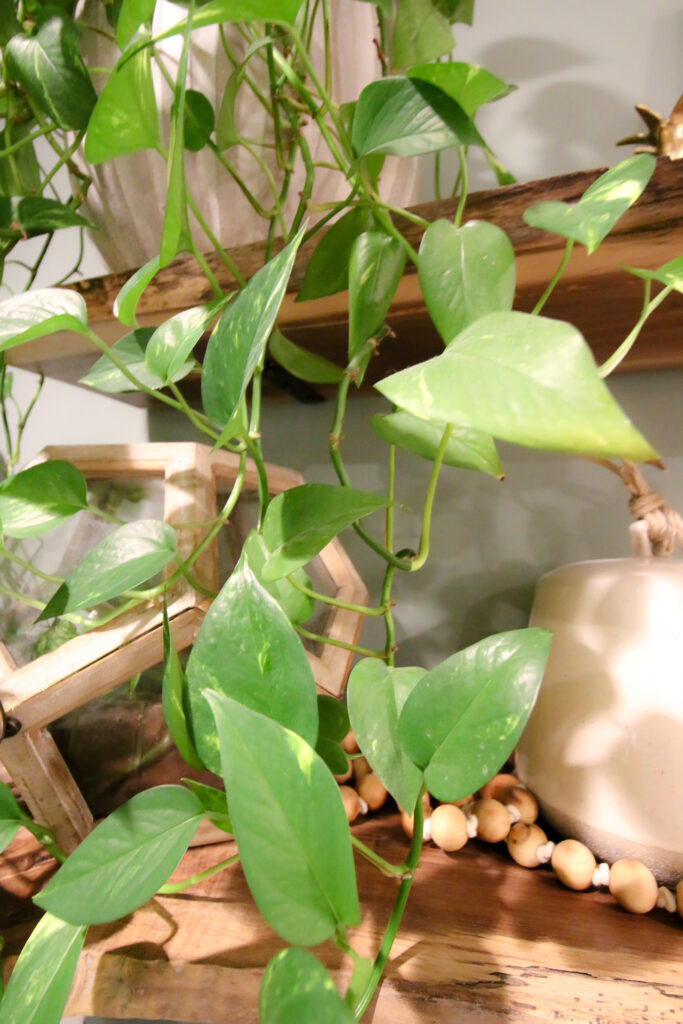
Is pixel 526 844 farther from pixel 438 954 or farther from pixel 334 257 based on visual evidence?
pixel 334 257

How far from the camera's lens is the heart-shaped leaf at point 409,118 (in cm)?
33

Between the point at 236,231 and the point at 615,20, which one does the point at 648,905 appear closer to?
the point at 236,231

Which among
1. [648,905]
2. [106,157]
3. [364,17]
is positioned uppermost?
[364,17]

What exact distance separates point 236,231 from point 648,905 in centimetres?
61

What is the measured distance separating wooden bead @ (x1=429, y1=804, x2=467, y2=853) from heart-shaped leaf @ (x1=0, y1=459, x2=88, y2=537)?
14.7 inches

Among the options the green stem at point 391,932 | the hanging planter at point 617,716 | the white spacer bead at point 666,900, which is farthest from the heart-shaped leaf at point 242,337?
the white spacer bead at point 666,900

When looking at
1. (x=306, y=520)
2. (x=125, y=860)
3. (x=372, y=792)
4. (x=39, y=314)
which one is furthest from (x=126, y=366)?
(x=372, y=792)

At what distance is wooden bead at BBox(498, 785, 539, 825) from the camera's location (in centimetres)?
49

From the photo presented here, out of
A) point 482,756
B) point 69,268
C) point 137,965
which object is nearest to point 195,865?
point 137,965

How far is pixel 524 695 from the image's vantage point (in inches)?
10.9

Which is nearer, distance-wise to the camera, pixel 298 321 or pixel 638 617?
pixel 638 617

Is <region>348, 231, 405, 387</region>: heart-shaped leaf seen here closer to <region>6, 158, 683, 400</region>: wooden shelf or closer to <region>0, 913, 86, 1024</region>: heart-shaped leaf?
<region>6, 158, 683, 400</region>: wooden shelf

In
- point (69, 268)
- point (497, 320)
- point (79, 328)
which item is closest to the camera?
point (497, 320)

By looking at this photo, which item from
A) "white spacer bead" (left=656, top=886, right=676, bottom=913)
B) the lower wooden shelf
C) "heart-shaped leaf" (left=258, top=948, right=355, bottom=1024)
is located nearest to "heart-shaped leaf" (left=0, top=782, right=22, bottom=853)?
the lower wooden shelf
